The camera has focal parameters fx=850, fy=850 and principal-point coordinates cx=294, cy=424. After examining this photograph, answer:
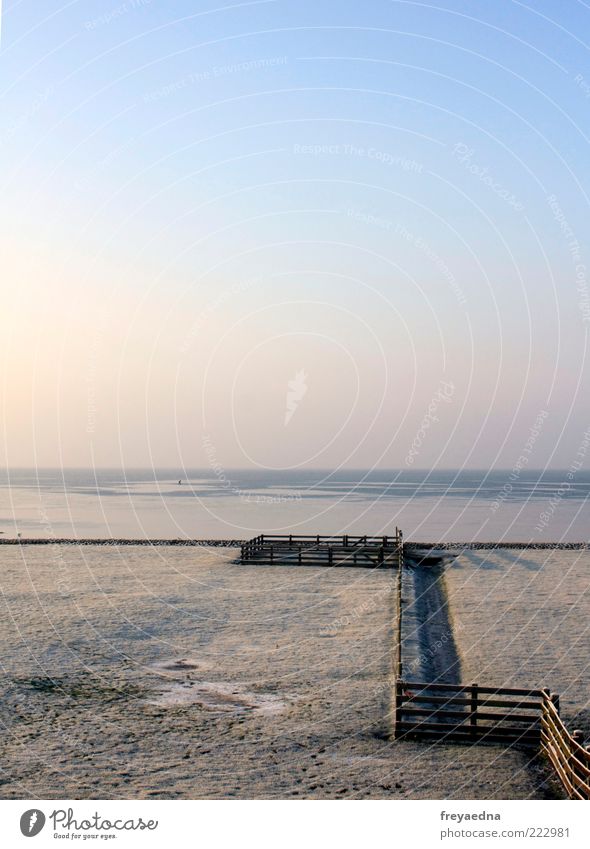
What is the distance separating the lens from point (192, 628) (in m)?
26.3

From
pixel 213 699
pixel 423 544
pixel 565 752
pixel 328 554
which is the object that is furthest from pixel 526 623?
pixel 423 544

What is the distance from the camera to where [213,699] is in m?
19.0

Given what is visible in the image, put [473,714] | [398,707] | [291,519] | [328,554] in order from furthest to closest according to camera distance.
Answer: [291,519] < [328,554] < [398,707] < [473,714]

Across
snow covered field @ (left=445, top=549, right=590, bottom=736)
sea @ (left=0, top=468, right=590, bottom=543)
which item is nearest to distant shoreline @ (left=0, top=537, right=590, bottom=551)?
snow covered field @ (left=445, top=549, right=590, bottom=736)

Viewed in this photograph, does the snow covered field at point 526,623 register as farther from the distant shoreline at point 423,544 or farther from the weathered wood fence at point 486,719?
the distant shoreline at point 423,544

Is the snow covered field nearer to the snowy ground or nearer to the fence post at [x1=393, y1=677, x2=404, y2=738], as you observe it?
the snowy ground

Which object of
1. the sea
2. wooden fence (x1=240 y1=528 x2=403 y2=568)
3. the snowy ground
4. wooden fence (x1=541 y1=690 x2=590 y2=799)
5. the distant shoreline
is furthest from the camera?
the sea

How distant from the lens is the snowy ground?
14227 mm

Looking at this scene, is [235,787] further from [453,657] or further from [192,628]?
[192,628]

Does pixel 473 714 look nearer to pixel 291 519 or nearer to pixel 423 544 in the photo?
pixel 423 544

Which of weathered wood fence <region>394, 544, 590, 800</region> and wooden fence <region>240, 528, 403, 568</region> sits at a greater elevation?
wooden fence <region>240, 528, 403, 568</region>

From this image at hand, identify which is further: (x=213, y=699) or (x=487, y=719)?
(x=213, y=699)

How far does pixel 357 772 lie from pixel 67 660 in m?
10.4
